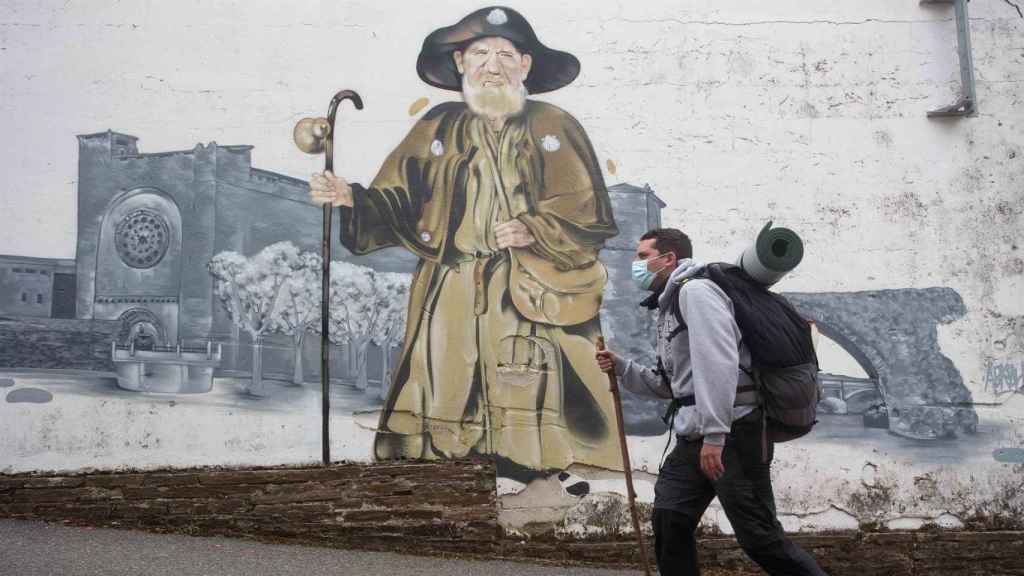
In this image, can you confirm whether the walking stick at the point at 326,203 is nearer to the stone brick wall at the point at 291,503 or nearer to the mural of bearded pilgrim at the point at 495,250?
the mural of bearded pilgrim at the point at 495,250

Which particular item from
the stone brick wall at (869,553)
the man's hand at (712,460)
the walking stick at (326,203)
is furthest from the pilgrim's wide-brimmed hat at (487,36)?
the man's hand at (712,460)

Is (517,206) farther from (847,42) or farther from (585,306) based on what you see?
(847,42)

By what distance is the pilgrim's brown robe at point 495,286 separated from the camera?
556cm

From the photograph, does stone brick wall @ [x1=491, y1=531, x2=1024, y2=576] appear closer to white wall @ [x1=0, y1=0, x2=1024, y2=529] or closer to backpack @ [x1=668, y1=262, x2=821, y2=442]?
white wall @ [x1=0, y1=0, x2=1024, y2=529]

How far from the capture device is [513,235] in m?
5.71

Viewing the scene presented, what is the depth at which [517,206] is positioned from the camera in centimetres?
574

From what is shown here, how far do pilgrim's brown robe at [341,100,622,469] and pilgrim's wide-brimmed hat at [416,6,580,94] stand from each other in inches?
6.9

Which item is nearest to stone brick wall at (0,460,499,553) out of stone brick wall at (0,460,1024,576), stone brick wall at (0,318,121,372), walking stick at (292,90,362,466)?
stone brick wall at (0,460,1024,576)

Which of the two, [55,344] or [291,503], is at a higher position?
[55,344]

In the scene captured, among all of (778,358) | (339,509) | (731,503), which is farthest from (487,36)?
(731,503)

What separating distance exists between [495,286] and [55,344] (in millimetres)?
2716
